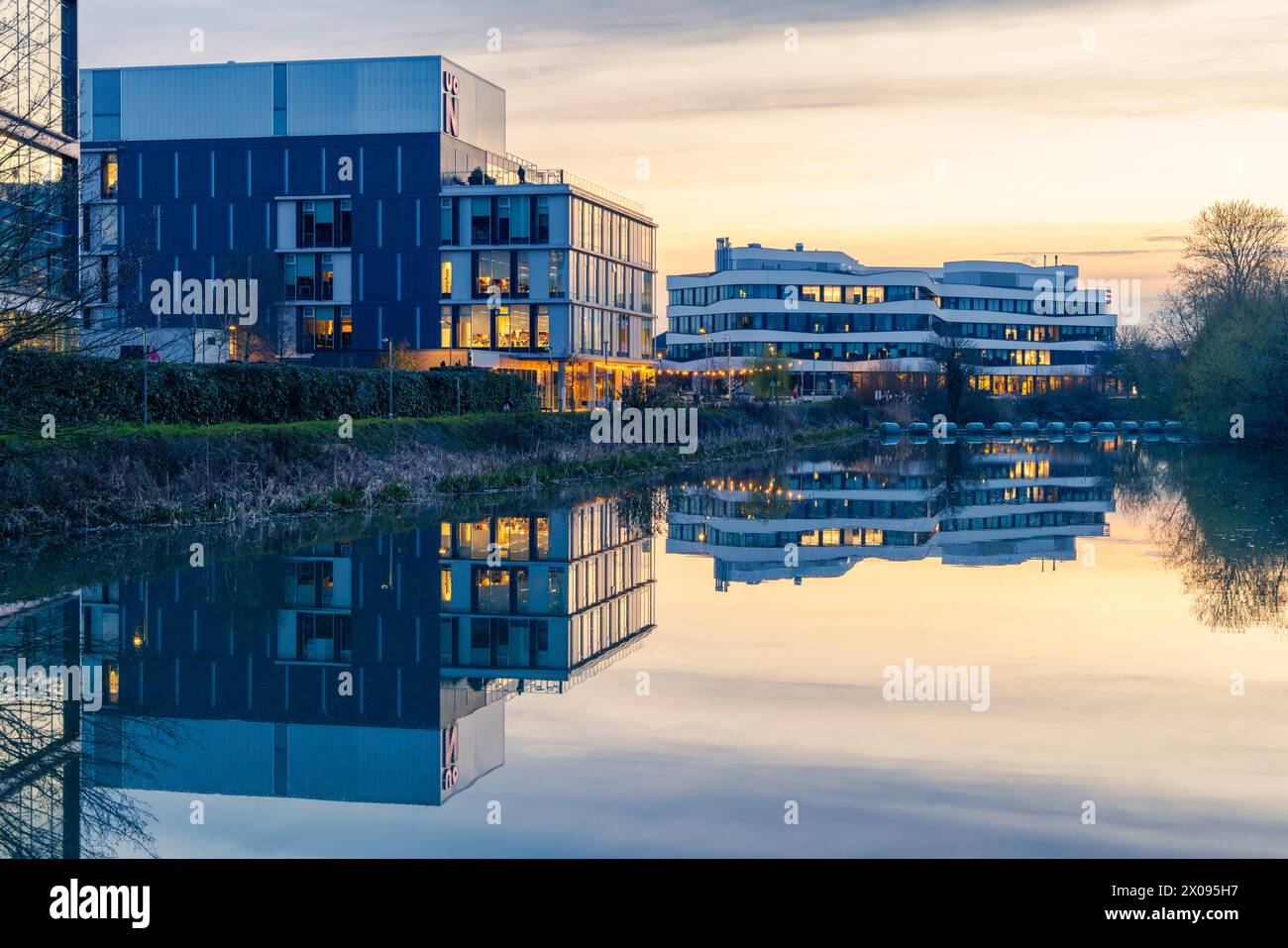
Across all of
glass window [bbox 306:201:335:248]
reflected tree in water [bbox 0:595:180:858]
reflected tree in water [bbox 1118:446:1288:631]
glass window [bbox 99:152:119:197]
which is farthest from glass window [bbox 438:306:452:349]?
reflected tree in water [bbox 0:595:180:858]

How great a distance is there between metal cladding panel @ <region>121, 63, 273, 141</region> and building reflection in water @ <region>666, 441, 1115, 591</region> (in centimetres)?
4334

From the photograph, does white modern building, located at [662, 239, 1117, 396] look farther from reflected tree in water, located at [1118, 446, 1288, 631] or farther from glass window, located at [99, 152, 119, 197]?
reflected tree in water, located at [1118, 446, 1288, 631]

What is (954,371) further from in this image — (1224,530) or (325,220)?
(1224,530)

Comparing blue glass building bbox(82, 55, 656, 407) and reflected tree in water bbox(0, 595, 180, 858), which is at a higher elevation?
blue glass building bbox(82, 55, 656, 407)

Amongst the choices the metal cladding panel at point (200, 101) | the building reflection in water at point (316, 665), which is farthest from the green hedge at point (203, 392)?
the metal cladding panel at point (200, 101)

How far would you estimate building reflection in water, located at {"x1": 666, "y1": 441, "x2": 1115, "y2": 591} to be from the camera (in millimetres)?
23547

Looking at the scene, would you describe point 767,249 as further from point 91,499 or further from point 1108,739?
Result: point 1108,739

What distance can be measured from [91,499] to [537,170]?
6409cm

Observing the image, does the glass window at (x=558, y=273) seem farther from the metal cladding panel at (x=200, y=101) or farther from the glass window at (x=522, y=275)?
the metal cladding panel at (x=200, y=101)

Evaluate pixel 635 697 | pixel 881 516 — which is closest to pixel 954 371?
pixel 881 516

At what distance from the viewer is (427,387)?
44.2 meters

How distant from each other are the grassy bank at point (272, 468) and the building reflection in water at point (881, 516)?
4.40 meters
